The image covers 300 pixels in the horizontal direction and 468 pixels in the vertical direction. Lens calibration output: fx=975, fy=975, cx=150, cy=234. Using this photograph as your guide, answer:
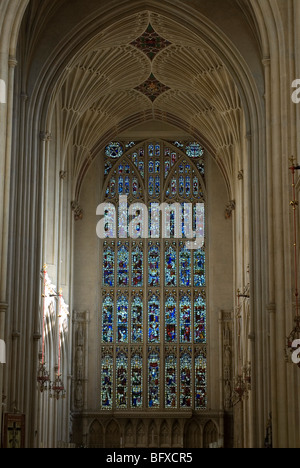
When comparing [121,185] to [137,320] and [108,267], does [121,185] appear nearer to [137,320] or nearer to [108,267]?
[108,267]

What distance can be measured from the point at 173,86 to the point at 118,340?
11143 millimetres

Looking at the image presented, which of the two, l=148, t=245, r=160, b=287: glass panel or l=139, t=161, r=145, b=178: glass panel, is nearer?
l=148, t=245, r=160, b=287: glass panel

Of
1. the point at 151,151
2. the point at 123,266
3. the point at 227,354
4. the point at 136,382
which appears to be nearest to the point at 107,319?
the point at 123,266

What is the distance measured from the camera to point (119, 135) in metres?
43.8

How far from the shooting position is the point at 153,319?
4238 centimetres

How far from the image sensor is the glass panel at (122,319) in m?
42.1

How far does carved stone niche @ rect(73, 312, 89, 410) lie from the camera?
40.8 m

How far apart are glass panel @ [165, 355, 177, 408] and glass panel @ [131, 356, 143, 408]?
111 centimetres

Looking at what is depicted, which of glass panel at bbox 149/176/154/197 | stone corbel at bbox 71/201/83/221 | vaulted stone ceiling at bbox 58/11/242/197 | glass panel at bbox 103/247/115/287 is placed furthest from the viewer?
glass panel at bbox 149/176/154/197

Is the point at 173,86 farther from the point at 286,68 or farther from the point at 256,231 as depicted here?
the point at 286,68

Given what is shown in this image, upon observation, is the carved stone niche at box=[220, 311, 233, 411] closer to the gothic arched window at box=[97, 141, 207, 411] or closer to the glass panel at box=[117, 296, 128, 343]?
the gothic arched window at box=[97, 141, 207, 411]

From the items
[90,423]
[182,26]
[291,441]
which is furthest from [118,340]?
[291,441]

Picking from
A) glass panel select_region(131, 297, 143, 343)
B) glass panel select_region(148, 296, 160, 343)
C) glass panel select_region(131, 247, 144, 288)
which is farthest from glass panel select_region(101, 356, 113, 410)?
glass panel select_region(131, 247, 144, 288)

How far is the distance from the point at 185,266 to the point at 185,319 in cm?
233
